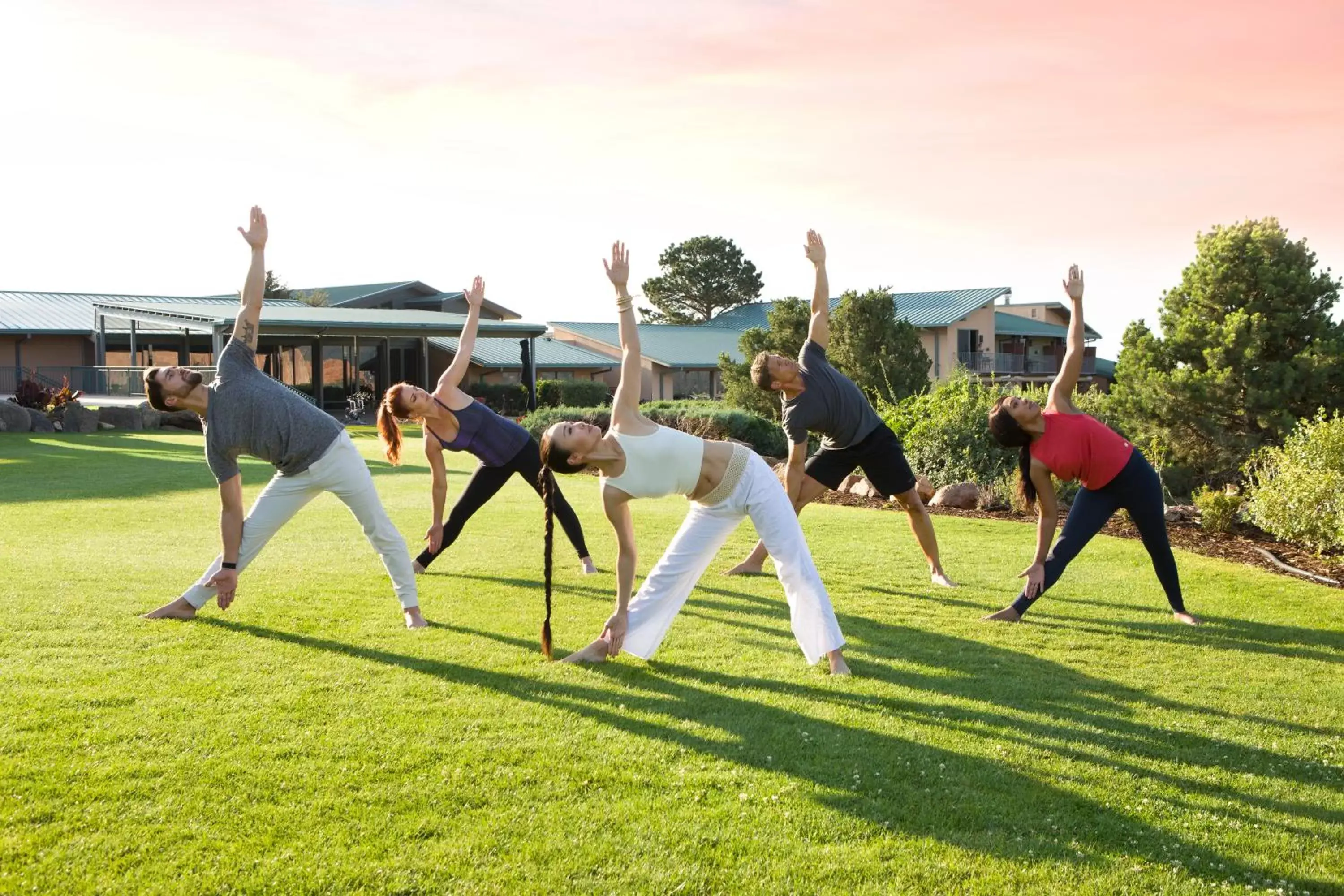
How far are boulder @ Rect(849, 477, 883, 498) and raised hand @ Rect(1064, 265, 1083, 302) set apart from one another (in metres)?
8.12

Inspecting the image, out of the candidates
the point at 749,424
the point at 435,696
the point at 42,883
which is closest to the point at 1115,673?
the point at 435,696

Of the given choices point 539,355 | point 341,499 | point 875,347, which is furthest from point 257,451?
point 539,355

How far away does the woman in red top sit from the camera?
22.2 feet

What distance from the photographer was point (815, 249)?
24.8ft

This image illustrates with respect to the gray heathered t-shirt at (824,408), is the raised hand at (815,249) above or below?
above

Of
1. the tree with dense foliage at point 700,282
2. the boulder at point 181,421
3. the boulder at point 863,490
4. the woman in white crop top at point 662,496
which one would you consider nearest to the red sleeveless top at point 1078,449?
the woman in white crop top at point 662,496

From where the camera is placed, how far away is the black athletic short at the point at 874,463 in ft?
26.4

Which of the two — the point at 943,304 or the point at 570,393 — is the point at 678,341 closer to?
the point at 570,393

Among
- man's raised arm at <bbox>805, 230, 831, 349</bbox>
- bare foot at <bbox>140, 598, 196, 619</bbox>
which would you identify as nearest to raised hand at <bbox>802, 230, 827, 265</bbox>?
man's raised arm at <bbox>805, 230, 831, 349</bbox>

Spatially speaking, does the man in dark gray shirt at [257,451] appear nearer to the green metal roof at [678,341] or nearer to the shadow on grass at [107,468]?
the shadow on grass at [107,468]

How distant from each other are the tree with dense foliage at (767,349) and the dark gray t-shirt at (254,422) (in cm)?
1819

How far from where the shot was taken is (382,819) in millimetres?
3756

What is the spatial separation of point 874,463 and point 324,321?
2735 cm

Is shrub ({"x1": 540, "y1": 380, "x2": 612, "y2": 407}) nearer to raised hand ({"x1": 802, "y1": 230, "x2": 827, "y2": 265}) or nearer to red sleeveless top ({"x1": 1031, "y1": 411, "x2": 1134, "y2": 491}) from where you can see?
raised hand ({"x1": 802, "y1": 230, "x2": 827, "y2": 265})
